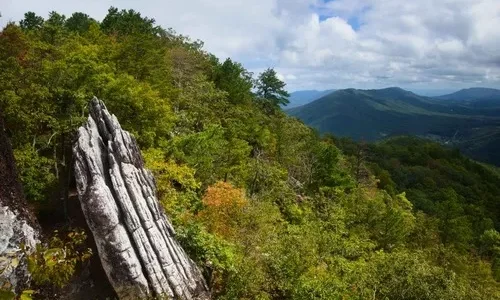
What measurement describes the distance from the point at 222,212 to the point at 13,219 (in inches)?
589

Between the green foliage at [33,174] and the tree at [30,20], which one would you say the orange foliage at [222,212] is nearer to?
the green foliage at [33,174]

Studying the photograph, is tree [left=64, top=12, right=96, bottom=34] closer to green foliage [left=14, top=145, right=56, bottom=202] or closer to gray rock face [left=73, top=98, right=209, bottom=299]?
green foliage [left=14, top=145, right=56, bottom=202]

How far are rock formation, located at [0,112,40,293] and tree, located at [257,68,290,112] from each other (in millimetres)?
64733

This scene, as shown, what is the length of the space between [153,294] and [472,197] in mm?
163693

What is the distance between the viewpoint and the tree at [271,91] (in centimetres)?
8281

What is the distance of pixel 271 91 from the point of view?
84625 millimetres

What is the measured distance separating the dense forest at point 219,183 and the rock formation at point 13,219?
2.62 meters

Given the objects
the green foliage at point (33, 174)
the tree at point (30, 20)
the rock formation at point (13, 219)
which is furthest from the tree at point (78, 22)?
the rock formation at point (13, 219)

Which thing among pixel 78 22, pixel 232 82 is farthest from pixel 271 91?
pixel 78 22

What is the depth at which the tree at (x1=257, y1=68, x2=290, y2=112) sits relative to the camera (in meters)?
Answer: 82.8

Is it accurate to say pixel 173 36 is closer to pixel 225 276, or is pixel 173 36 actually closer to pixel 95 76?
pixel 95 76

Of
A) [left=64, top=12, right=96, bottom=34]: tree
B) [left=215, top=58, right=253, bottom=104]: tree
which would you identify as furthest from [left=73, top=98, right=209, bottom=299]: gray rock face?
[left=64, top=12, right=96, bottom=34]: tree

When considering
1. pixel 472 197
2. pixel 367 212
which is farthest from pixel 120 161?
pixel 472 197

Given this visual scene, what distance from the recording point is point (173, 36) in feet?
258
